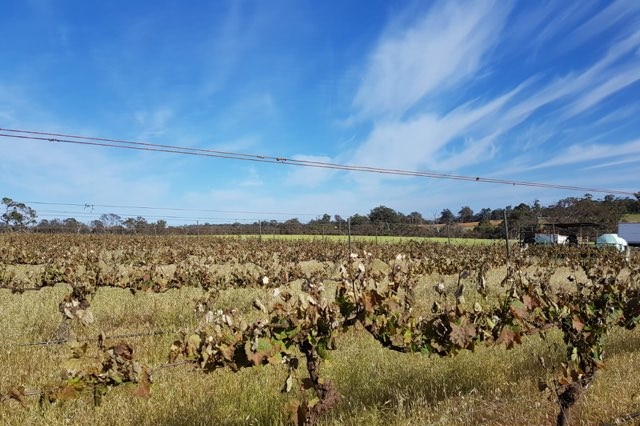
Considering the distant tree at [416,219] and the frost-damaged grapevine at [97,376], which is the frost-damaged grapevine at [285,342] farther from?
the distant tree at [416,219]

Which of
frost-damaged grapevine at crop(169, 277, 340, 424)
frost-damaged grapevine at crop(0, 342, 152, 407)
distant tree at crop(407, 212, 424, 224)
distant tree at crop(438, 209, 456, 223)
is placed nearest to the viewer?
frost-damaged grapevine at crop(0, 342, 152, 407)

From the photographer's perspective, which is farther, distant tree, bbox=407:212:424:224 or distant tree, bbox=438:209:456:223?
distant tree, bbox=407:212:424:224

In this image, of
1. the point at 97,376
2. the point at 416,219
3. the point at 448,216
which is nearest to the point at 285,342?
the point at 97,376

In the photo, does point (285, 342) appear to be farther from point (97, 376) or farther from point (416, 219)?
point (416, 219)

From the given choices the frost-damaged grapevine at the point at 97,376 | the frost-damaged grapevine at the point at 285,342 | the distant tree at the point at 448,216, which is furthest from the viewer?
the distant tree at the point at 448,216

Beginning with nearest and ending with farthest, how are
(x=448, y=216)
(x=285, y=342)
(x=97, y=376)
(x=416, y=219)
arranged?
(x=97, y=376) < (x=285, y=342) < (x=448, y=216) < (x=416, y=219)

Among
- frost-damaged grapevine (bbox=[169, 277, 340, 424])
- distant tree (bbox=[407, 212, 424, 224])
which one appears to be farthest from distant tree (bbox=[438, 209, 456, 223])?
frost-damaged grapevine (bbox=[169, 277, 340, 424])

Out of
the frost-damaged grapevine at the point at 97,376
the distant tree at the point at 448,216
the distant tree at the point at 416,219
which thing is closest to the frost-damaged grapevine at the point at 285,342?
the frost-damaged grapevine at the point at 97,376

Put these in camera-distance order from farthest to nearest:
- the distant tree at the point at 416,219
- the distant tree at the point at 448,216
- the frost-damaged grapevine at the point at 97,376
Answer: the distant tree at the point at 416,219 → the distant tree at the point at 448,216 → the frost-damaged grapevine at the point at 97,376

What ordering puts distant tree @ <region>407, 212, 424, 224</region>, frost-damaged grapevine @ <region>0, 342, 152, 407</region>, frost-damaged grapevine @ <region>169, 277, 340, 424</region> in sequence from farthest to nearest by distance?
distant tree @ <region>407, 212, 424, 224</region> < frost-damaged grapevine @ <region>169, 277, 340, 424</region> < frost-damaged grapevine @ <region>0, 342, 152, 407</region>

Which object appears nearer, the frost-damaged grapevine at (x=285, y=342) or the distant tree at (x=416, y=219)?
the frost-damaged grapevine at (x=285, y=342)

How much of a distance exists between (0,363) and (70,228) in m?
34.2

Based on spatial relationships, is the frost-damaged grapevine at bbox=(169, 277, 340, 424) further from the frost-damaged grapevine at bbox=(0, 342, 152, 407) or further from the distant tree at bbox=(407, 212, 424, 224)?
the distant tree at bbox=(407, 212, 424, 224)

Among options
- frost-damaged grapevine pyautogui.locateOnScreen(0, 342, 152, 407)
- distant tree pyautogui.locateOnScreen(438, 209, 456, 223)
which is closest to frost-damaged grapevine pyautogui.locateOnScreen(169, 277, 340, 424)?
frost-damaged grapevine pyautogui.locateOnScreen(0, 342, 152, 407)
